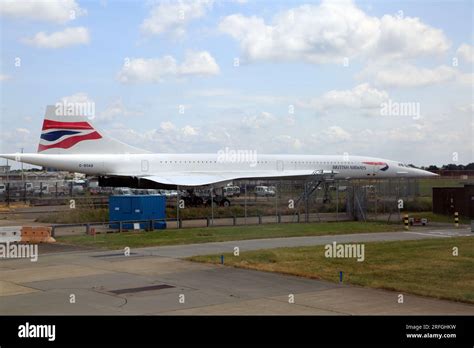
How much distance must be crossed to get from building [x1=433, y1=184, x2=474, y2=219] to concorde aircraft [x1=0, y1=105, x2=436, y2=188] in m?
12.5

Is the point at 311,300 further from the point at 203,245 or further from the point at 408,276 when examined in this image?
the point at 203,245

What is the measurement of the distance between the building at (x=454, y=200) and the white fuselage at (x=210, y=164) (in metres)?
13.4

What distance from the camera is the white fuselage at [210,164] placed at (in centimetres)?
4241

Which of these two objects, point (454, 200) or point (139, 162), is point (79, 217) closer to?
point (139, 162)

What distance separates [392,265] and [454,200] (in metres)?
20.6

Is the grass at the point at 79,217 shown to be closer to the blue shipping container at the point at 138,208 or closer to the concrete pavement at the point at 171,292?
the blue shipping container at the point at 138,208

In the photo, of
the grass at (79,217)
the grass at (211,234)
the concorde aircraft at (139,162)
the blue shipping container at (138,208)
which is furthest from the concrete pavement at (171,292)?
the concorde aircraft at (139,162)

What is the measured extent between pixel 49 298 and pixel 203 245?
973 centimetres

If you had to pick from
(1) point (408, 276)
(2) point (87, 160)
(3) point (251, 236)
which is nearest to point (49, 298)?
(1) point (408, 276)

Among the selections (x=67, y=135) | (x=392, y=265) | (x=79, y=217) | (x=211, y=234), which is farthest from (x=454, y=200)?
(x=67, y=135)

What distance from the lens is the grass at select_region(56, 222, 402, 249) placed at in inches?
880

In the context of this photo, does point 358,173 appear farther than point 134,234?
Yes

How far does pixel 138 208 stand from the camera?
28.9m

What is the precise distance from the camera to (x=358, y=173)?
50.0m
